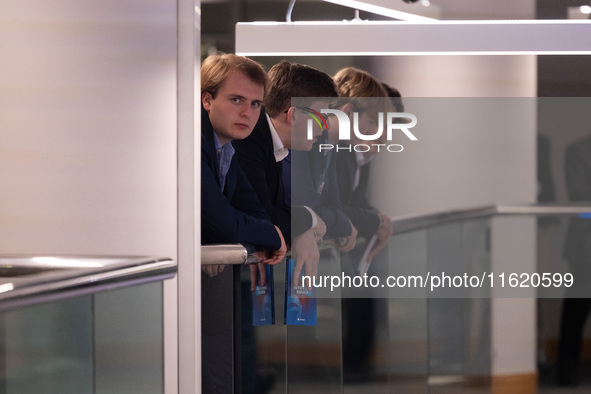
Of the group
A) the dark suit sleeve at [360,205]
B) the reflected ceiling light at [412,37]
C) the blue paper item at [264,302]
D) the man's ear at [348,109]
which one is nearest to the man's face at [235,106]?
the reflected ceiling light at [412,37]

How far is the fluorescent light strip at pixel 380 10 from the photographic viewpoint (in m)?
2.90

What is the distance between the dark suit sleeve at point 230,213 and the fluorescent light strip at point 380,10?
0.78m

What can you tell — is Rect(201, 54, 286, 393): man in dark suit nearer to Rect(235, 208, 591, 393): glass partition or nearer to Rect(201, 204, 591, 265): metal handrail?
Rect(235, 208, 591, 393): glass partition

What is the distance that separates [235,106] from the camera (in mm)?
3260

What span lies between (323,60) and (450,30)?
1.71 feet

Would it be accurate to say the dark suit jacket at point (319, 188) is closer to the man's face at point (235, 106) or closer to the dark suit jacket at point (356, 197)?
the dark suit jacket at point (356, 197)

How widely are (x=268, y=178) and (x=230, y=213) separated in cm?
22

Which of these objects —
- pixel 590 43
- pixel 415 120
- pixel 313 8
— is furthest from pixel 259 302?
pixel 590 43

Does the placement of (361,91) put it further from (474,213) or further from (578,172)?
(578,172)

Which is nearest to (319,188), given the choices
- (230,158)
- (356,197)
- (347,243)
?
(356,197)

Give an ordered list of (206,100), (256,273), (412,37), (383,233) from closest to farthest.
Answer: (412,37), (256,273), (206,100), (383,233)

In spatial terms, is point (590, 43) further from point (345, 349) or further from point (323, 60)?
point (345, 349)

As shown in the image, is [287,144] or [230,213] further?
[287,144]

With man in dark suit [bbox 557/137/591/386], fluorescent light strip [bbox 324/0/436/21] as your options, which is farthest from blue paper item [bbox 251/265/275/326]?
man in dark suit [bbox 557/137/591/386]
